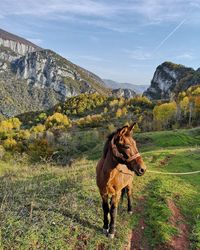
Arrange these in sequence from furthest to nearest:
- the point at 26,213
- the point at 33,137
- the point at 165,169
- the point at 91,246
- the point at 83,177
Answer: the point at 33,137, the point at 165,169, the point at 83,177, the point at 26,213, the point at 91,246

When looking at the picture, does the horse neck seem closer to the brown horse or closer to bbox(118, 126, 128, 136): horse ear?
the brown horse

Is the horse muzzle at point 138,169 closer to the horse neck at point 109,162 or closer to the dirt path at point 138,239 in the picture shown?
the horse neck at point 109,162

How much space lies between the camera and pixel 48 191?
12711 millimetres

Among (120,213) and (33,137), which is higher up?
(120,213)

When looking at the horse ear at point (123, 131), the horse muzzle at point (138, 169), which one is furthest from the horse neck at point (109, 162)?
the horse muzzle at point (138, 169)

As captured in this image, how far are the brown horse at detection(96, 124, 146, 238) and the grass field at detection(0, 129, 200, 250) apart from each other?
951mm

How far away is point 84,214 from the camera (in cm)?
1073

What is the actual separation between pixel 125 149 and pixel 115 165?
665 mm

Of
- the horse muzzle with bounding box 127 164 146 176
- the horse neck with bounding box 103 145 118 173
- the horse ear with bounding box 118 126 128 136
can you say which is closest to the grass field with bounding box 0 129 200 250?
the horse neck with bounding box 103 145 118 173

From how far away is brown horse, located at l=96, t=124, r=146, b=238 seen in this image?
27.1ft

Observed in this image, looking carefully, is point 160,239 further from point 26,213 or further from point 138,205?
point 26,213

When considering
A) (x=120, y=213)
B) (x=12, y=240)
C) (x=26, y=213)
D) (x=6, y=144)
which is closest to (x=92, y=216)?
(x=120, y=213)

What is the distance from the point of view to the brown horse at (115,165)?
8266mm

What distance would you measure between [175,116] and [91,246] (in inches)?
4168
